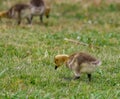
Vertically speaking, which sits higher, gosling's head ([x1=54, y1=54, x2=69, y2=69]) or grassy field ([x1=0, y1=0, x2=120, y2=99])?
gosling's head ([x1=54, y1=54, x2=69, y2=69])

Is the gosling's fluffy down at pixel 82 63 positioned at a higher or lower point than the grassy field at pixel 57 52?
higher

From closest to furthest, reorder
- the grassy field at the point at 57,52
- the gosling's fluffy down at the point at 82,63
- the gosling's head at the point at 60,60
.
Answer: the grassy field at the point at 57,52 < the gosling's fluffy down at the point at 82,63 < the gosling's head at the point at 60,60

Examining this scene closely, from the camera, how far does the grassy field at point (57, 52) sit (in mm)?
8094

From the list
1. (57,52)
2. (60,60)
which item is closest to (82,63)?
(60,60)

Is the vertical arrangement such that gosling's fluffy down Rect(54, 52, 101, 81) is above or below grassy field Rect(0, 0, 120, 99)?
above

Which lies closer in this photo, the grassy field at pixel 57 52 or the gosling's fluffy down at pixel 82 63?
the grassy field at pixel 57 52

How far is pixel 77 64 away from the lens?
868 centimetres

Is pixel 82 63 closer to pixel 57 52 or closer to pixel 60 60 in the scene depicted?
pixel 60 60

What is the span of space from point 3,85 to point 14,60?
1.99 m

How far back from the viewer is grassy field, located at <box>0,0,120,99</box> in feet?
26.6

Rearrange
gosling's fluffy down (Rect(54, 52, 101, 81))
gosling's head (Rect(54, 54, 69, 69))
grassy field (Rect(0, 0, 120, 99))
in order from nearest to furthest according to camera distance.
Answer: grassy field (Rect(0, 0, 120, 99))
gosling's fluffy down (Rect(54, 52, 101, 81))
gosling's head (Rect(54, 54, 69, 69))

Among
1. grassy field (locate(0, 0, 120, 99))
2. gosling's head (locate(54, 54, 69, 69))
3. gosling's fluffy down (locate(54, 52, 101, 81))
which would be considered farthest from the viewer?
gosling's head (locate(54, 54, 69, 69))

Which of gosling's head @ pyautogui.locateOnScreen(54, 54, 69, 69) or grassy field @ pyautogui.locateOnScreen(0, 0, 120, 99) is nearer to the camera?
grassy field @ pyautogui.locateOnScreen(0, 0, 120, 99)

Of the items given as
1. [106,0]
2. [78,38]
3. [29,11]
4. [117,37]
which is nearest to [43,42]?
[78,38]
